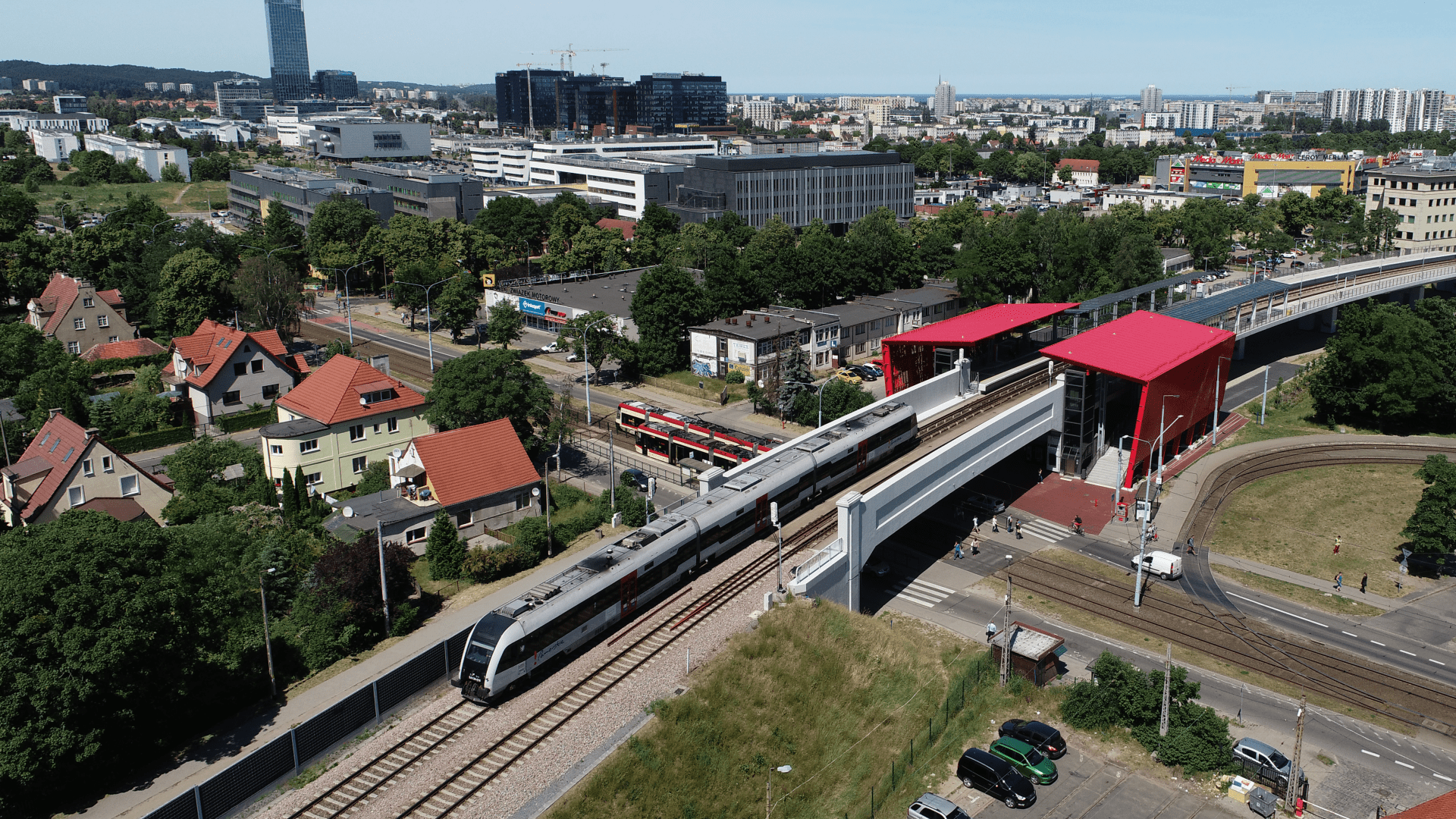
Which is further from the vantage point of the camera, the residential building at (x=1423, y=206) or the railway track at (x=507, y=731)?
the residential building at (x=1423, y=206)

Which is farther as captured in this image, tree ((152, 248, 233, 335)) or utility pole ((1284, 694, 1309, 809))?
tree ((152, 248, 233, 335))

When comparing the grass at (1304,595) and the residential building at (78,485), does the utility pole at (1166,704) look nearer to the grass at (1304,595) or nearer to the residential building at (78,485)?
the grass at (1304,595)

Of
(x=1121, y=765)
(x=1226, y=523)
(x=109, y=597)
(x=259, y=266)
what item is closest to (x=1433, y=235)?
(x=1226, y=523)

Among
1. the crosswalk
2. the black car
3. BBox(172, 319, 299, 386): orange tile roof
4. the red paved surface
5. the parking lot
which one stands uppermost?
BBox(172, 319, 299, 386): orange tile roof

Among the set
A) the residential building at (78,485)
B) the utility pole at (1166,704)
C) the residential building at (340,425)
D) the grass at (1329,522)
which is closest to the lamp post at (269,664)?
the residential building at (78,485)

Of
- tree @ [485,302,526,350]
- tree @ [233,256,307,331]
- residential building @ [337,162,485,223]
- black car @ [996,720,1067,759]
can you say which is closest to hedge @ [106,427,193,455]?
tree @ [233,256,307,331]

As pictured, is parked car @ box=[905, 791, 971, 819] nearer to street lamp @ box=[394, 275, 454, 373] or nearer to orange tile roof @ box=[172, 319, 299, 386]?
orange tile roof @ box=[172, 319, 299, 386]

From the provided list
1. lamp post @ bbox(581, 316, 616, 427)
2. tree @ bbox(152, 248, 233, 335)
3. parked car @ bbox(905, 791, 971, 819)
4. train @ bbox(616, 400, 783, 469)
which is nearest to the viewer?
parked car @ bbox(905, 791, 971, 819)

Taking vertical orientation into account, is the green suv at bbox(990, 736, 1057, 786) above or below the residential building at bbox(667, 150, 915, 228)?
below
